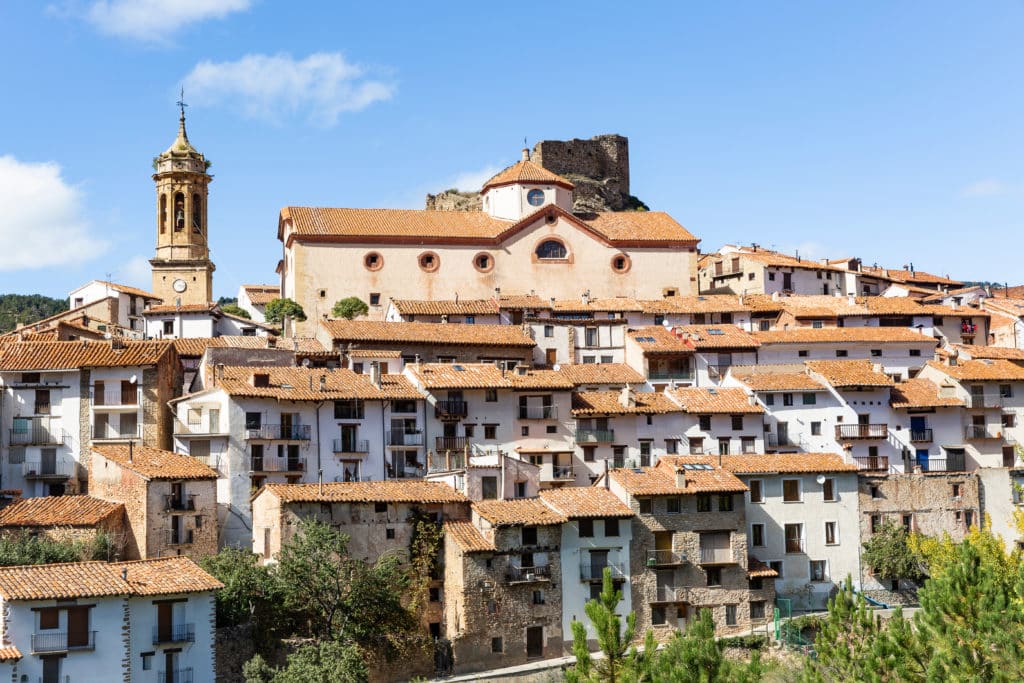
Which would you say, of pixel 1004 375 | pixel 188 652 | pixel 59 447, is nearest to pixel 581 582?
pixel 188 652

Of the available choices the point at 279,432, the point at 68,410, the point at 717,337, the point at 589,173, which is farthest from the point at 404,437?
the point at 589,173

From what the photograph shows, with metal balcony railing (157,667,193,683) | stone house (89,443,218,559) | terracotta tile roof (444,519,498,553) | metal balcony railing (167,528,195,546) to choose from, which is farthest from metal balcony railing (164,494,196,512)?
terracotta tile roof (444,519,498,553)

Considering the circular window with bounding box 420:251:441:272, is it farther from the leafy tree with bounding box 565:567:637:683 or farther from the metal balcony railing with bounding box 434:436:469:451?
the leafy tree with bounding box 565:567:637:683

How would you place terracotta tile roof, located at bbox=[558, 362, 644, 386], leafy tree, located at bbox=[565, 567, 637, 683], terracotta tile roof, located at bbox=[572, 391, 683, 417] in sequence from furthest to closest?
terracotta tile roof, located at bbox=[558, 362, 644, 386], terracotta tile roof, located at bbox=[572, 391, 683, 417], leafy tree, located at bbox=[565, 567, 637, 683]

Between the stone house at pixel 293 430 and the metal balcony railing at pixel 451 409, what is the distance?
0.86 meters

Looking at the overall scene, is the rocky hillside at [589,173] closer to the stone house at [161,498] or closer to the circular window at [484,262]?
the circular window at [484,262]

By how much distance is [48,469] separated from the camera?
2291 inches

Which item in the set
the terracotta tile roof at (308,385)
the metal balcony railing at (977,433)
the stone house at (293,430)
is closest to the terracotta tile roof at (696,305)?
the metal balcony railing at (977,433)

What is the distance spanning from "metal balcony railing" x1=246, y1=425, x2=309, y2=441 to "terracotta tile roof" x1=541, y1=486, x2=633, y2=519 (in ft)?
33.7

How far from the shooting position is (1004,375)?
70.0m

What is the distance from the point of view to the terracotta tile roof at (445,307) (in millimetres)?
76062

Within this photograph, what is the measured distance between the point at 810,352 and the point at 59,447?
126 feet

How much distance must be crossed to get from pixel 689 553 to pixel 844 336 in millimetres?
23859

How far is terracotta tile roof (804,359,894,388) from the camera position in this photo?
67188 mm
